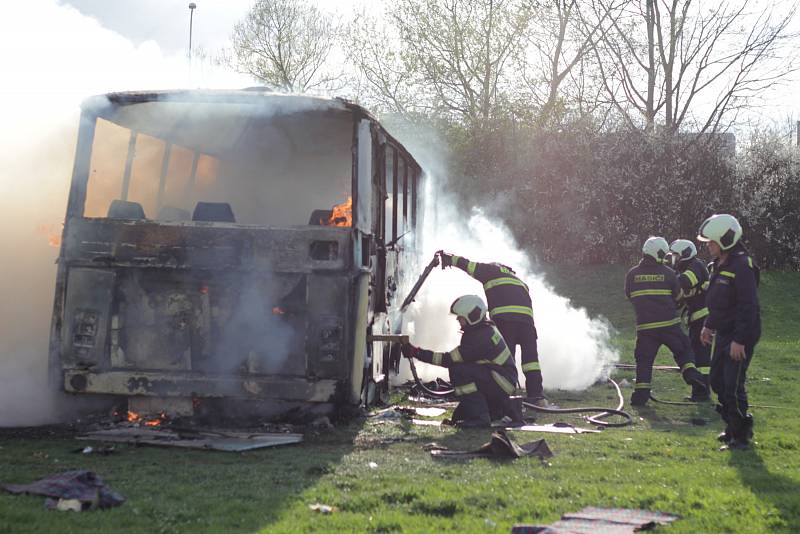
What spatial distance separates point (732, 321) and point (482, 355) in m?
2.21

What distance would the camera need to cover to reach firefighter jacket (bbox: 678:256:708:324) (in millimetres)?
11328

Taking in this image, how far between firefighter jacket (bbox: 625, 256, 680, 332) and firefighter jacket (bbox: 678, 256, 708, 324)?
72 cm

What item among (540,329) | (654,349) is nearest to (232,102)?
(654,349)

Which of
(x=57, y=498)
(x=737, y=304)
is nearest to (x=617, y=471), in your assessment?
(x=737, y=304)

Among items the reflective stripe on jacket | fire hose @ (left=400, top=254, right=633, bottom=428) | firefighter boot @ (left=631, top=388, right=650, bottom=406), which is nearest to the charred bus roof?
the reflective stripe on jacket

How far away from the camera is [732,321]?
751 centimetres

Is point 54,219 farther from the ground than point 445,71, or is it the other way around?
point 445,71

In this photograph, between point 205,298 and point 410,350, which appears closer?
point 205,298

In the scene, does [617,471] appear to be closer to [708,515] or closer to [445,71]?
[708,515]

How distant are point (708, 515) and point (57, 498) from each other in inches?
136

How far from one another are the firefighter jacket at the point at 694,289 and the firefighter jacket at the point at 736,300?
11.8ft

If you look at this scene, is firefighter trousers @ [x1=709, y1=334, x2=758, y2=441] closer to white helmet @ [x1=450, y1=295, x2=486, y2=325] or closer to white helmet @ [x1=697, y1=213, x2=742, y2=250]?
white helmet @ [x1=697, y1=213, x2=742, y2=250]

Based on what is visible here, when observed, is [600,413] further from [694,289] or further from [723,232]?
[723,232]

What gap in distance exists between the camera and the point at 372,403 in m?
8.78
